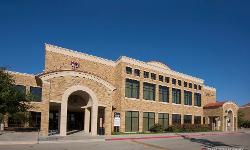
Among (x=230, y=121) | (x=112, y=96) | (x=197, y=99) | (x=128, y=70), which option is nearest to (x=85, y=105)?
(x=112, y=96)

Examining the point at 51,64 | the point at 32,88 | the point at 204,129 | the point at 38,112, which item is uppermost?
the point at 51,64

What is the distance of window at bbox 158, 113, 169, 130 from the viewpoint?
140 ft

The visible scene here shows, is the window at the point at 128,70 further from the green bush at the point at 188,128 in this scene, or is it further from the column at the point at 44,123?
the column at the point at 44,123

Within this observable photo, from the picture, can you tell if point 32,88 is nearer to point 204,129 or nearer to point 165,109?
point 165,109

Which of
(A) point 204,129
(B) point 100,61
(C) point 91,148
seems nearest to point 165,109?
(A) point 204,129

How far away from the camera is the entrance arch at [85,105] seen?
27.9 meters

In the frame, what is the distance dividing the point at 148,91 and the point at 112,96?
9.72 m

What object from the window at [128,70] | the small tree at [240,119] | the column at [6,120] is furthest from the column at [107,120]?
the small tree at [240,119]

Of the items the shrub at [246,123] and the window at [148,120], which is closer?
the window at [148,120]

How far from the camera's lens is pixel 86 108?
3216 centimetres

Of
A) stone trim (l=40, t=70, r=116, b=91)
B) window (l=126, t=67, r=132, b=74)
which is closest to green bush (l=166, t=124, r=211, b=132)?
window (l=126, t=67, r=132, b=74)

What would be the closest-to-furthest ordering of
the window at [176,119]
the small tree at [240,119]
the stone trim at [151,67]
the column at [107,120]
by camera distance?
the column at [107,120] < the stone trim at [151,67] < the window at [176,119] < the small tree at [240,119]

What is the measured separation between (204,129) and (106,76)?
21155 mm

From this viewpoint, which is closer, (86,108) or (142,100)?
(86,108)
